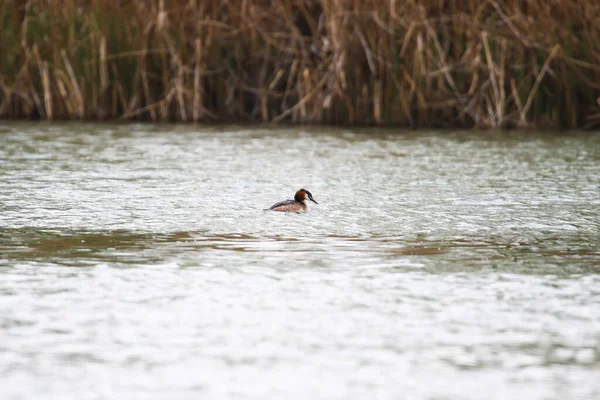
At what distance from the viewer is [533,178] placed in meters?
12.0

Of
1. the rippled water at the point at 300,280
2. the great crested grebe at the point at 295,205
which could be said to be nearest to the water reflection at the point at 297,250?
the rippled water at the point at 300,280

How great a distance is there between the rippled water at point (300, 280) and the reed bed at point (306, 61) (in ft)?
9.33

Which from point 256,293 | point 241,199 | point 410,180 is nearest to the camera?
point 256,293

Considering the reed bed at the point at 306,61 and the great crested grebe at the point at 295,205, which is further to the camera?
the reed bed at the point at 306,61

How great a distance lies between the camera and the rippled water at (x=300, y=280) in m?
5.14

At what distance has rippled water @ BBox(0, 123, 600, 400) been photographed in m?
5.14

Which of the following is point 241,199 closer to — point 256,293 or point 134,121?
point 256,293

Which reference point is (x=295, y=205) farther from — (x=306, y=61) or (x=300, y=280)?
(x=306, y=61)

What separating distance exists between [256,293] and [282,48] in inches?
401

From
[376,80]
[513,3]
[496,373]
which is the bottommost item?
[496,373]

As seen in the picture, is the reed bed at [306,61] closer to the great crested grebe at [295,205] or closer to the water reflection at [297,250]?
the great crested grebe at [295,205]

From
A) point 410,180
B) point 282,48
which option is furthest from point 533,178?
point 282,48

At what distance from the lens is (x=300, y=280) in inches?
274

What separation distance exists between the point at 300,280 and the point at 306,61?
31.7 feet
